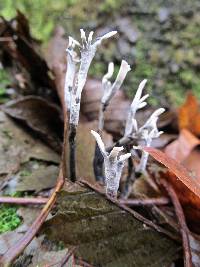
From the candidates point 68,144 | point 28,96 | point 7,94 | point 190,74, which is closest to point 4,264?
point 68,144

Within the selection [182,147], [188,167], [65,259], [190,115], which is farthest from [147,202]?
[190,115]

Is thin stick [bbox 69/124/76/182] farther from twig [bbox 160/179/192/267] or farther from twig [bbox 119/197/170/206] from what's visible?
twig [bbox 160/179/192/267]

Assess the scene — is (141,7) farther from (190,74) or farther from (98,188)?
(98,188)

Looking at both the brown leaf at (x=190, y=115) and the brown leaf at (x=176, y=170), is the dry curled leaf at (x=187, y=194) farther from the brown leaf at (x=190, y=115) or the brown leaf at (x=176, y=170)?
the brown leaf at (x=190, y=115)

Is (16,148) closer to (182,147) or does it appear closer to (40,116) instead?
(40,116)

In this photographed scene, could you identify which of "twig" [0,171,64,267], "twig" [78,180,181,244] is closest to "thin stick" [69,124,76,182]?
"twig" [0,171,64,267]

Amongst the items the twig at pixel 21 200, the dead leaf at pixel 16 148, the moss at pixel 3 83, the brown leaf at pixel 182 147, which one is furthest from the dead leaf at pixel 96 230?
the moss at pixel 3 83
